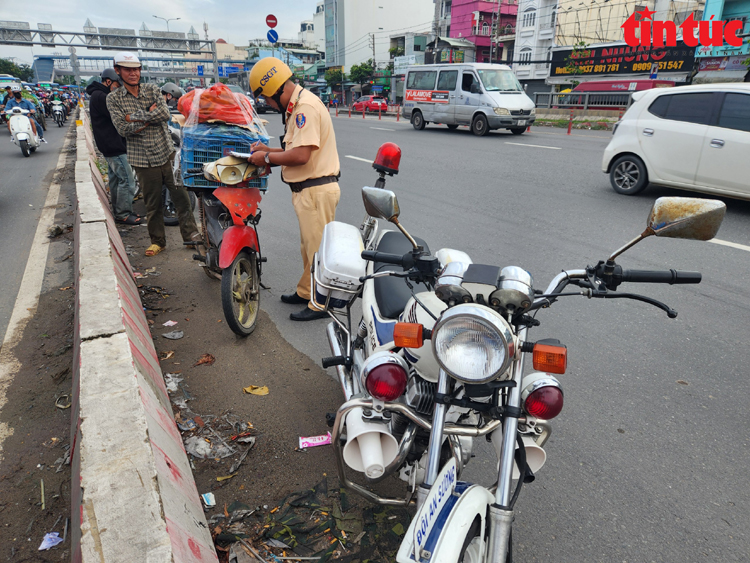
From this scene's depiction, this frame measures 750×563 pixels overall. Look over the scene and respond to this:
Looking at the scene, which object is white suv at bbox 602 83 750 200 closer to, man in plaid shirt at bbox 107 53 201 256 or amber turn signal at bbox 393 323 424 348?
man in plaid shirt at bbox 107 53 201 256

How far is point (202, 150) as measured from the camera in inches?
161

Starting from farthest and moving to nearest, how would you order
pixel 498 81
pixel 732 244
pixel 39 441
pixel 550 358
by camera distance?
pixel 498 81
pixel 732 244
pixel 39 441
pixel 550 358

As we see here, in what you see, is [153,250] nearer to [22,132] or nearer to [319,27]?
[22,132]

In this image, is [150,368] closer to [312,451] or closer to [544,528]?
[312,451]

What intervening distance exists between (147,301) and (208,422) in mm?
1991

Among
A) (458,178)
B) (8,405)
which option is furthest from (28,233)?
(458,178)

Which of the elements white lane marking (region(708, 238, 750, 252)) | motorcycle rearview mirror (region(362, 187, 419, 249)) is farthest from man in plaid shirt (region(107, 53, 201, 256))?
white lane marking (region(708, 238, 750, 252))

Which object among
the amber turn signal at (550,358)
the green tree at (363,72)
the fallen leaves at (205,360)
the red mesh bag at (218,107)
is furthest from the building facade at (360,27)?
the amber turn signal at (550,358)

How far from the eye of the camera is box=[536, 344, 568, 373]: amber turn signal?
1.49 meters

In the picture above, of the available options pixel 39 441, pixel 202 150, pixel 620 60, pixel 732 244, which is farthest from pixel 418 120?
pixel 39 441

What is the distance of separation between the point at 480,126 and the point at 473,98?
3.20 feet

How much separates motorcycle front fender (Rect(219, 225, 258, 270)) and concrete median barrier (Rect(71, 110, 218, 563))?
0.71 metres

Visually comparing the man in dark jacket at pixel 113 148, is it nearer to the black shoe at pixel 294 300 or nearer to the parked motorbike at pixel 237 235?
the parked motorbike at pixel 237 235

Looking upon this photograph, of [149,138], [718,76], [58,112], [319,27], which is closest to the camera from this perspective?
[149,138]
